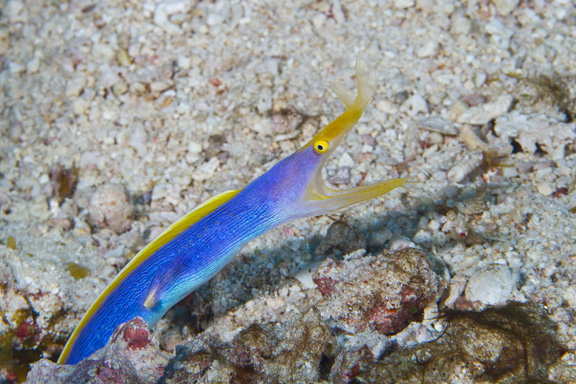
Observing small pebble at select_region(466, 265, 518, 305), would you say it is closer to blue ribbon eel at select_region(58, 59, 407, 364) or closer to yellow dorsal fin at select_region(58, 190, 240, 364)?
blue ribbon eel at select_region(58, 59, 407, 364)

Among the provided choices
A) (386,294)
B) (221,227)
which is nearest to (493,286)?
(386,294)

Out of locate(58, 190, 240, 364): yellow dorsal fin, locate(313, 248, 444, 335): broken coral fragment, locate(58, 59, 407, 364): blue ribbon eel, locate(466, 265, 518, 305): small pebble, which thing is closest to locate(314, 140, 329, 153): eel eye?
locate(58, 59, 407, 364): blue ribbon eel

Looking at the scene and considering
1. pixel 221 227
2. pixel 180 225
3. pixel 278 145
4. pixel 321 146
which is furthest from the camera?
pixel 278 145

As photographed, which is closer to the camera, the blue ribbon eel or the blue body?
the blue ribbon eel

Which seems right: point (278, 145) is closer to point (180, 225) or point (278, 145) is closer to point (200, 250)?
point (180, 225)

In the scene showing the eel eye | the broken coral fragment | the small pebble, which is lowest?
the small pebble

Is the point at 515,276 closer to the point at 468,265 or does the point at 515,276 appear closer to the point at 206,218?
the point at 468,265

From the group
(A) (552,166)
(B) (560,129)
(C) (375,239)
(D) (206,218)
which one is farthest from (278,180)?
(B) (560,129)
